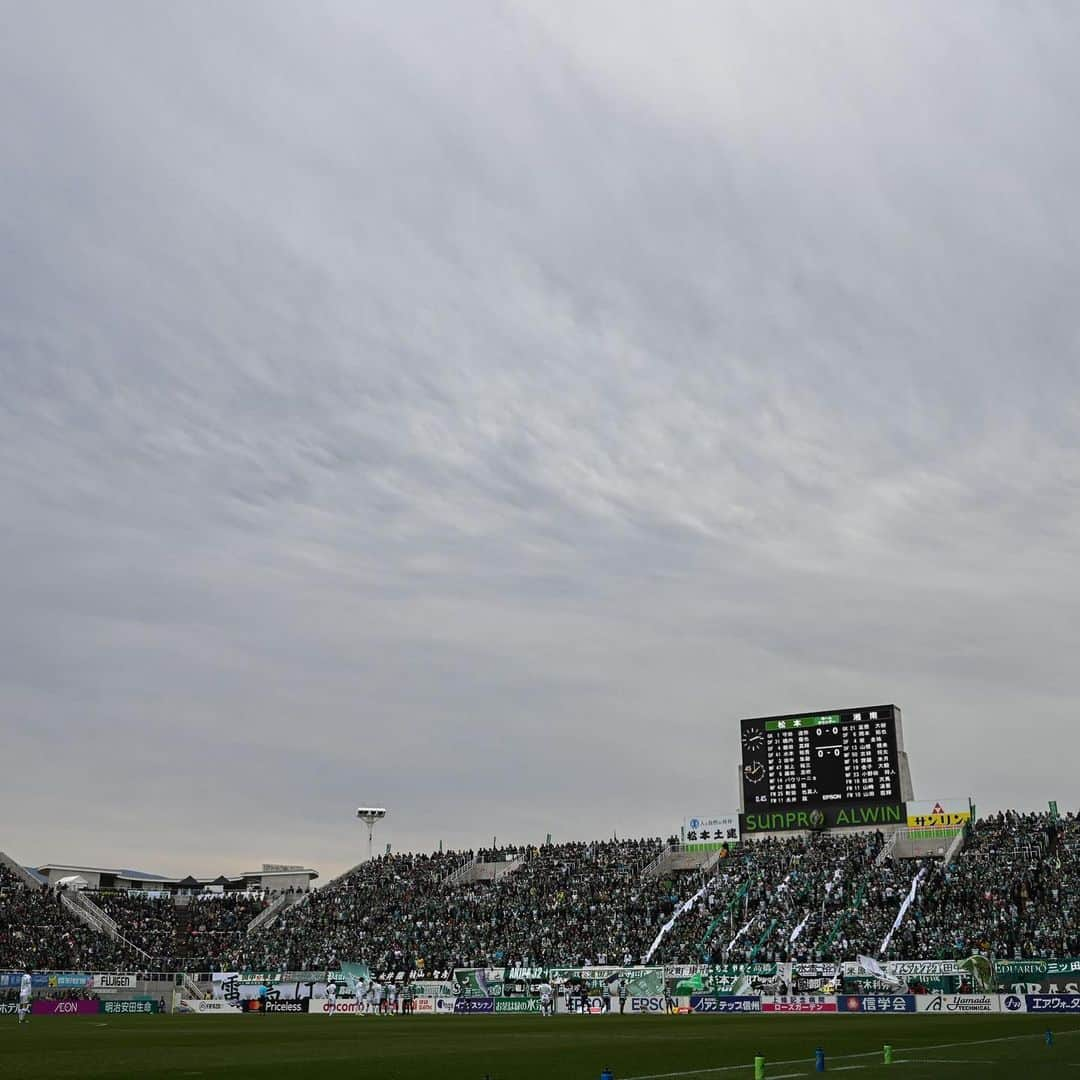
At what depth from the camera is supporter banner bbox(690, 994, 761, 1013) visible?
214ft

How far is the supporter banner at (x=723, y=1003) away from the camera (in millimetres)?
65119

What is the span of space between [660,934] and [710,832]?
13.8 metres

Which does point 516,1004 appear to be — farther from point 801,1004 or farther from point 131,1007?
point 131,1007

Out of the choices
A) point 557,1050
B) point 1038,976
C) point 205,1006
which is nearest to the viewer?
point 557,1050

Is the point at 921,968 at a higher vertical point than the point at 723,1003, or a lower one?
higher

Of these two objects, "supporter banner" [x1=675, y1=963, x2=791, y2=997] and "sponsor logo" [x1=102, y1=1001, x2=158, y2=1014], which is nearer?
"supporter banner" [x1=675, y1=963, x2=791, y2=997]

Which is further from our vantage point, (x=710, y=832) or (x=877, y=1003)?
(x=710, y=832)

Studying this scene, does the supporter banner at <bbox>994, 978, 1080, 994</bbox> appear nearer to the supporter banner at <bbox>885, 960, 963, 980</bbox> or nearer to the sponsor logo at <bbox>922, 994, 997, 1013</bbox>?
the sponsor logo at <bbox>922, 994, 997, 1013</bbox>

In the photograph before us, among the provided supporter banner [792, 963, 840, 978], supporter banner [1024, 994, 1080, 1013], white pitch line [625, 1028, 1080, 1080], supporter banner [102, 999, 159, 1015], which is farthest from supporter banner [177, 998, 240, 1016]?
white pitch line [625, 1028, 1080, 1080]

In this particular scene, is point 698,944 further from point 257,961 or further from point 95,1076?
point 95,1076

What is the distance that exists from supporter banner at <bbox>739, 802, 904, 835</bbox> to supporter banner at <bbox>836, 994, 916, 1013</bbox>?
783 inches

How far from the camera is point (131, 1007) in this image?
78.4 m

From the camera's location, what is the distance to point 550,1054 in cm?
3094

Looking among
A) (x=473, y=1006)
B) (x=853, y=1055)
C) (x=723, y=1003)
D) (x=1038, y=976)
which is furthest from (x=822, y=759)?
(x=853, y=1055)
